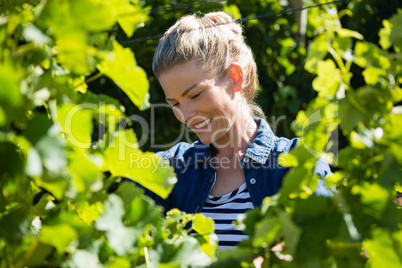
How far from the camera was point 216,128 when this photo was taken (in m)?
1.67

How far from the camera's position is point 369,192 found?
0.55 metres

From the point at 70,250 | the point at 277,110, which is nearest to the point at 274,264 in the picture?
the point at 70,250

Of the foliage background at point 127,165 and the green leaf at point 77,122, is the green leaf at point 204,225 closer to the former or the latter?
the foliage background at point 127,165

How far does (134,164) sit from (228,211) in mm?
A: 961

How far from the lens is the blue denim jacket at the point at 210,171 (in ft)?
5.36

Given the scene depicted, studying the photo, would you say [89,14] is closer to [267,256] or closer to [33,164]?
[33,164]

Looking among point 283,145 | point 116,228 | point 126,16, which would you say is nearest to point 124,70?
point 126,16

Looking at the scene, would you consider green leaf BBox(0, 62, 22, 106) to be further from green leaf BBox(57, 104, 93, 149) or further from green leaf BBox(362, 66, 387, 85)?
green leaf BBox(362, 66, 387, 85)

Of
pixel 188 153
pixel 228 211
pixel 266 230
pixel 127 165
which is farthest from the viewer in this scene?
pixel 188 153

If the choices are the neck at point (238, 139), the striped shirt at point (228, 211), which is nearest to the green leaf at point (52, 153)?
the striped shirt at point (228, 211)

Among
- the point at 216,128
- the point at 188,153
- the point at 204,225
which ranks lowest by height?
the point at 188,153

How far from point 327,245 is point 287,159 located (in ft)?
0.36

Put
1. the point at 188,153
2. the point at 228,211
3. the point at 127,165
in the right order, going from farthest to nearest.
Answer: the point at 188,153 → the point at 228,211 → the point at 127,165

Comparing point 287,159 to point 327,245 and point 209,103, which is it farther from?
point 209,103
